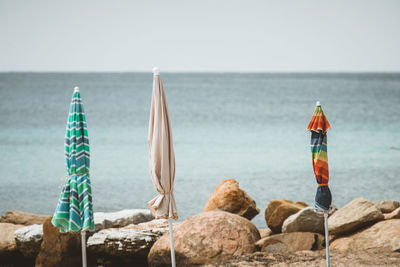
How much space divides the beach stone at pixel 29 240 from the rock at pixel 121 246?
1.24 metres

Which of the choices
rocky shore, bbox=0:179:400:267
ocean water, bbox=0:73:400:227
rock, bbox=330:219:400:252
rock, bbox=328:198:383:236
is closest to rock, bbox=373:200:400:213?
rocky shore, bbox=0:179:400:267

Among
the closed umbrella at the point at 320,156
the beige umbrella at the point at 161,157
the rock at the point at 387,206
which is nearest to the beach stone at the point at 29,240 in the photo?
the beige umbrella at the point at 161,157

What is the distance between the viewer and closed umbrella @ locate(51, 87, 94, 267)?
690cm

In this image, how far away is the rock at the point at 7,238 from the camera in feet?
36.7

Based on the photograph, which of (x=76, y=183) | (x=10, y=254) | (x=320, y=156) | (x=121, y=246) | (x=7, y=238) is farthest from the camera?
(x=7, y=238)

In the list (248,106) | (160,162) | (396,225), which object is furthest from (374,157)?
(248,106)

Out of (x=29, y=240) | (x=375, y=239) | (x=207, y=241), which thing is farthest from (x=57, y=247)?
(x=375, y=239)

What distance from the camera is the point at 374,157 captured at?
81.3ft

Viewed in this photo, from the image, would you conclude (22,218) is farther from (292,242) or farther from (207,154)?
(207,154)

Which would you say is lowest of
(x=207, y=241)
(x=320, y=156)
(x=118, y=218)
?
(x=207, y=241)

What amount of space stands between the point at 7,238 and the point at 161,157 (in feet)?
18.7

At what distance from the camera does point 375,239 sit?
31.3 ft

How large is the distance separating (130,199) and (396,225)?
10050mm

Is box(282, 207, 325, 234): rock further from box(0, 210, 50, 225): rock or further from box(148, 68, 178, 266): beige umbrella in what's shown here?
box(0, 210, 50, 225): rock
